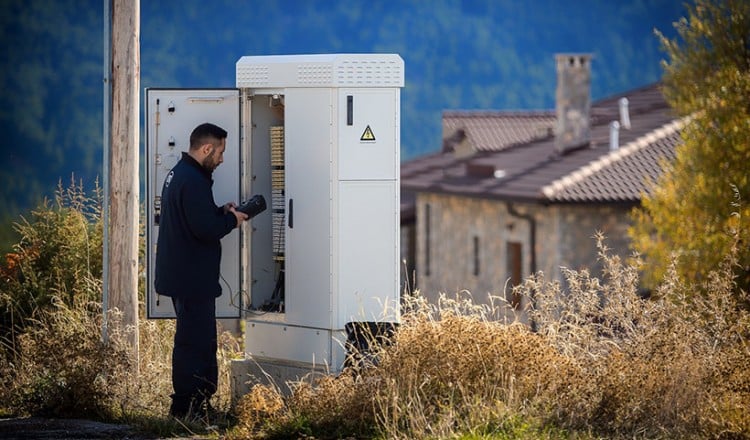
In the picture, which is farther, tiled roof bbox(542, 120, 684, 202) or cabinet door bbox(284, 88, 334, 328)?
tiled roof bbox(542, 120, 684, 202)

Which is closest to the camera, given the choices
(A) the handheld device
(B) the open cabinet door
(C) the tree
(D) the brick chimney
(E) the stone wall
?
(A) the handheld device

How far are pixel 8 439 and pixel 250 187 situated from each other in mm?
2532

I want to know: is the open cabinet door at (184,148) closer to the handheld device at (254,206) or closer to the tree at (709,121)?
the handheld device at (254,206)

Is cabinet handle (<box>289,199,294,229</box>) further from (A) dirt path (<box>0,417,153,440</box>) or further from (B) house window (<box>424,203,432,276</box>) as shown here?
(B) house window (<box>424,203,432,276</box>)

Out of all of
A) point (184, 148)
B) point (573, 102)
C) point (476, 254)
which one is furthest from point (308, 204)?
point (573, 102)

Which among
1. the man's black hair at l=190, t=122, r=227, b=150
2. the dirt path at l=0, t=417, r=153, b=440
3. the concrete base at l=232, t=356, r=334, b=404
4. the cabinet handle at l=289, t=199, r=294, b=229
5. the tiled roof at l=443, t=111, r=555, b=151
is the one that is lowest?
the dirt path at l=0, t=417, r=153, b=440

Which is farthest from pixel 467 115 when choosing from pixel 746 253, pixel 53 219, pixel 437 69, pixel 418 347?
pixel 418 347

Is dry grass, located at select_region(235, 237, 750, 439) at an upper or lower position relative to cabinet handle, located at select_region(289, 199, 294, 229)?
lower

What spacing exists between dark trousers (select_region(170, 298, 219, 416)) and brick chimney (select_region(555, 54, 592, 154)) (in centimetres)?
2886

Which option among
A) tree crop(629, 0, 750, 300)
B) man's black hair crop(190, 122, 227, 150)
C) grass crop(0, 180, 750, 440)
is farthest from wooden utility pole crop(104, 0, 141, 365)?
tree crop(629, 0, 750, 300)

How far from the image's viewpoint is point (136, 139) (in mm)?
9297

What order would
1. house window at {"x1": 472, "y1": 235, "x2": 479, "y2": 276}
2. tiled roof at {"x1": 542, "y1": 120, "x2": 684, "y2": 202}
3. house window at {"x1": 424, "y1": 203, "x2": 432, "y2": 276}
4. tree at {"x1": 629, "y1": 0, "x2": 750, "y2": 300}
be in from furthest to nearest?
1. house window at {"x1": 424, "y1": 203, "x2": 432, "y2": 276}
2. house window at {"x1": 472, "y1": 235, "x2": 479, "y2": 276}
3. tiled roof at {"x1": 542, "y1": 120, "x2": 684, "y2": 202}
4. tree at {"x1": 629, "y1": 0, "x2": 750, "y2": 300}

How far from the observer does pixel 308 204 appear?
8750 mm

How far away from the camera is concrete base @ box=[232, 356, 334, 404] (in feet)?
28.6
